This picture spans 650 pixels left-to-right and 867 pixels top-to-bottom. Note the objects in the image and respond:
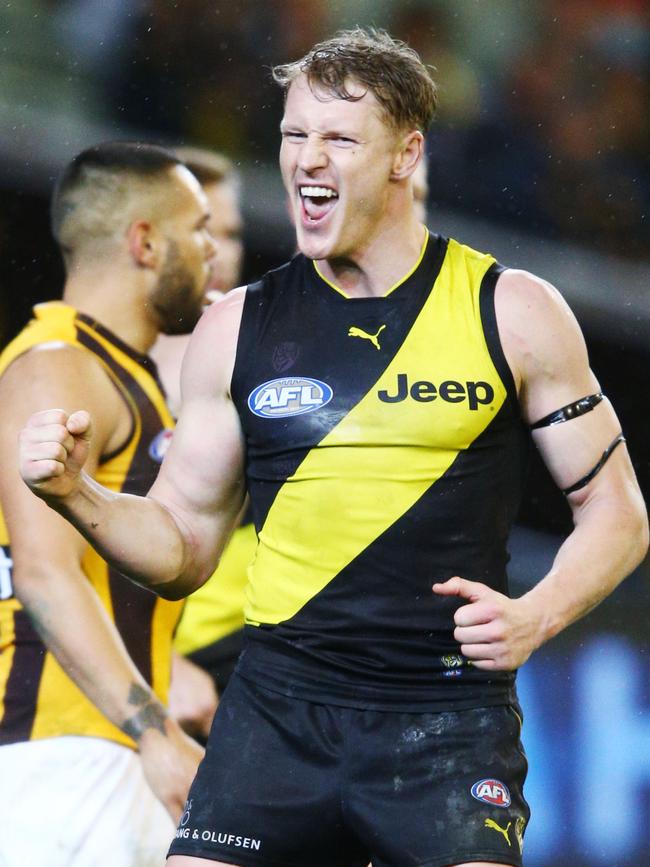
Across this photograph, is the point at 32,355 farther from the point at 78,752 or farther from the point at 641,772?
the point at 641,772

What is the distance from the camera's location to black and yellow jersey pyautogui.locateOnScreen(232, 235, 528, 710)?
2.60 metres

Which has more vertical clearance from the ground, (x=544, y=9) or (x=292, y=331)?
(x=544, y=9)

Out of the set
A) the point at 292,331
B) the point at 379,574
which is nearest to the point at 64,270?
the point at 292,331

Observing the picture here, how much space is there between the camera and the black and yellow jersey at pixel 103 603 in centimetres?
382

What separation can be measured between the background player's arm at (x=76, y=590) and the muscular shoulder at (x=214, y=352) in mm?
1020

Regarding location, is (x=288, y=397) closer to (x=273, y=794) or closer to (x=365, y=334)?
(x=365, y=334)

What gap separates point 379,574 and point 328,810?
1.43 ft

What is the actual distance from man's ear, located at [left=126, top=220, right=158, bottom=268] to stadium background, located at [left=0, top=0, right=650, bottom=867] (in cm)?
25

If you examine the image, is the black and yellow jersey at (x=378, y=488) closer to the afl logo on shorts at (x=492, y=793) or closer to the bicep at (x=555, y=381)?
the bicep at (x=555, y=381)

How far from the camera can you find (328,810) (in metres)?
2.52

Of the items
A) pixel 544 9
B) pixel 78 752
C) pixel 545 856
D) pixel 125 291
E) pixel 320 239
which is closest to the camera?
pixel 320 239

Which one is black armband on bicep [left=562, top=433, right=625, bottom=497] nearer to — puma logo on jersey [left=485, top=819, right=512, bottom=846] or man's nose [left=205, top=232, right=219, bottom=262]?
puma logo on jersey [left=485, top=819, right=512, bottom=846]

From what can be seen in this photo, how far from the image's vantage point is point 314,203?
9.09 feet

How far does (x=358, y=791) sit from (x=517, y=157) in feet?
9.01
